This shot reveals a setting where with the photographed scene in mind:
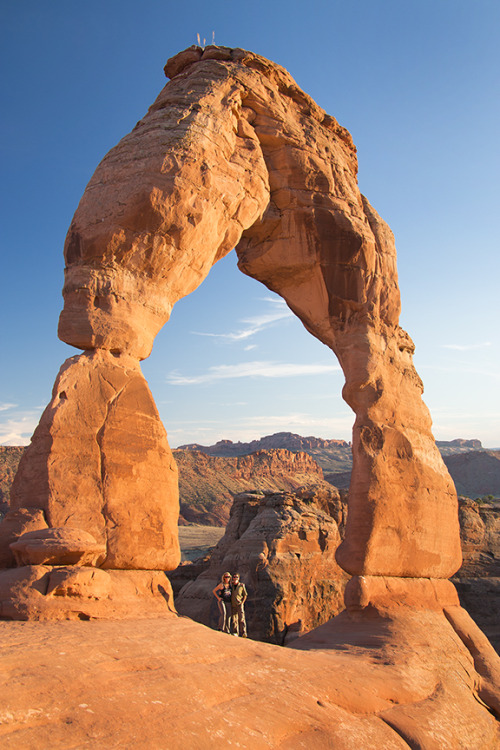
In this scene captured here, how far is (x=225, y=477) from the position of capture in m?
52.5

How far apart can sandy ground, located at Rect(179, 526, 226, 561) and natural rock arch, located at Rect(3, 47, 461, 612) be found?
19380 mm

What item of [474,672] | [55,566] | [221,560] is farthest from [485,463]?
[55,566]

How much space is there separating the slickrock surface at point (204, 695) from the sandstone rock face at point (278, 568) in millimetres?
5480

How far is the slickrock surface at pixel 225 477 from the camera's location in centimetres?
4375

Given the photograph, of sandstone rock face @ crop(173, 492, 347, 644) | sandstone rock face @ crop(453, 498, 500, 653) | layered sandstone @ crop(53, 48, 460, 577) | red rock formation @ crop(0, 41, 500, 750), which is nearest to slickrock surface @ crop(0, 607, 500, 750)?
red rock formation @ crop(0, 41, 500, 750)

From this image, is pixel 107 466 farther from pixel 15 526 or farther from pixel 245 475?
pixel 245 475

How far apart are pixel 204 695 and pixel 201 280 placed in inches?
168

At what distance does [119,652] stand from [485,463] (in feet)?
198

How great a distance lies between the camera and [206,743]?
2.63 meters

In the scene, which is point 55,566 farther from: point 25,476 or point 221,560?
point 221,560

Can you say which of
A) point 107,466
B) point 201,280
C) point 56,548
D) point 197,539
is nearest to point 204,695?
point 56,548

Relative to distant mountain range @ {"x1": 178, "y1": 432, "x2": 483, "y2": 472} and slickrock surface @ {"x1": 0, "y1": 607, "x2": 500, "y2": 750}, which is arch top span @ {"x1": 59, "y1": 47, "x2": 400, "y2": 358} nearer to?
slickrock surface @ {"x1": 0, "y1": 607, "x2": 500, "y2": 750}

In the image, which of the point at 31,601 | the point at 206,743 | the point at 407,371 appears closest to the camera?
the point at 206,743

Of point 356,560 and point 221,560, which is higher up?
point 356,560
